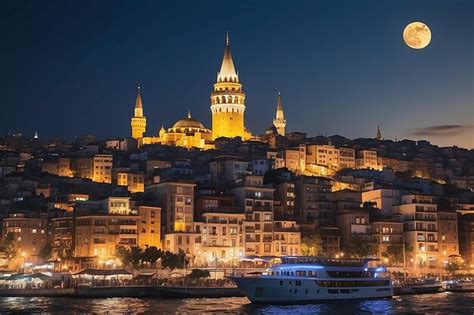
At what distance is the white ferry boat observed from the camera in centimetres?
5456

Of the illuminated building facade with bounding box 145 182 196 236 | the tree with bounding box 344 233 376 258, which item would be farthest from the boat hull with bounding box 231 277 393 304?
the tree with bounding box 344 233 376 258

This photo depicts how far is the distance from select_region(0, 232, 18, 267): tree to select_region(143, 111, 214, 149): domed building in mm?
53651

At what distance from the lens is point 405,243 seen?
81938 mm

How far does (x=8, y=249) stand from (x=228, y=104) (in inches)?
2530

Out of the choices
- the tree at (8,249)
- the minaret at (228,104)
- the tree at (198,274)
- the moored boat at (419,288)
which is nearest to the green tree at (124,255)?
the tree at (198,274)

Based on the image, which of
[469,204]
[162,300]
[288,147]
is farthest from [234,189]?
[288,147]

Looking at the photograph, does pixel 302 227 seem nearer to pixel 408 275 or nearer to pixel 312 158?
pixel 408 275

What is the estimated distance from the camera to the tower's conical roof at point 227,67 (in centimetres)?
13243

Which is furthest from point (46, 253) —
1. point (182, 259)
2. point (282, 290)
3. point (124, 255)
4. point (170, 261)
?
point (282, 290)

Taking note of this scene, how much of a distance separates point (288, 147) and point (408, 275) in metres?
43.1

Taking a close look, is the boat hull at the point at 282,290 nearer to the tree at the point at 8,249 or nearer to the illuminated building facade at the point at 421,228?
the tree at the point at 8,249

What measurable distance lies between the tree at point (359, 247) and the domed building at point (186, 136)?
1935 inches

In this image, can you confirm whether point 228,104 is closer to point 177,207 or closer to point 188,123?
point 188,123

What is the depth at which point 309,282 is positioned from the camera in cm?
5512
